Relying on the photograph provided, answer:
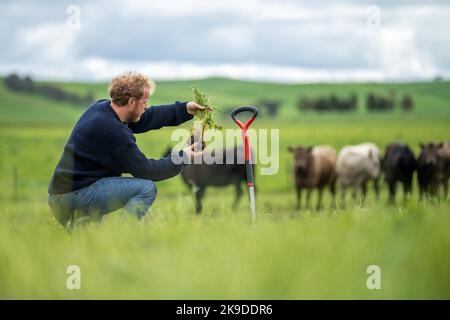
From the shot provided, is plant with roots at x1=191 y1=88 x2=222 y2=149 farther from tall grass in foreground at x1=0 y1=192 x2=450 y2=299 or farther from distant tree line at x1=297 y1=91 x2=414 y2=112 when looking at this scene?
distant tree line at x1=297 y1=91 x2=414 y2=112

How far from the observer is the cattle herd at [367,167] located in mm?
21328

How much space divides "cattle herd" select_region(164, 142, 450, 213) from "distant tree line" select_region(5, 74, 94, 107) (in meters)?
109

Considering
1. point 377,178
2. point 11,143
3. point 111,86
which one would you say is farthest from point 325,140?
point 111,86

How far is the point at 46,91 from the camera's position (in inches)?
5221

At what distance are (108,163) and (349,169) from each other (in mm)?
18948

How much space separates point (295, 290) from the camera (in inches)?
147

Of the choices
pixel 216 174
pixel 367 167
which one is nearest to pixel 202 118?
pixel 216 174

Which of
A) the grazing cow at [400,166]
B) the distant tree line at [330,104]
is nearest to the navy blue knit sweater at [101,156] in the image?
the grazing cow at [400,166]

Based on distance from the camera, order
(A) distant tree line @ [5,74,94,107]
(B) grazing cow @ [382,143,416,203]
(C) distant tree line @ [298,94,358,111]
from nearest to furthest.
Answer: (B) grazing cow @ [382,143,416,203] < (C) distant tree line @ [298,94,358,111] < (A) distant tree line @ [5,74,94,107]

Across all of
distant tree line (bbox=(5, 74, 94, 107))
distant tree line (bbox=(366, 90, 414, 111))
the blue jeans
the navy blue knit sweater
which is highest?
distant tree line (bbox=(5, 74, 94, 107))

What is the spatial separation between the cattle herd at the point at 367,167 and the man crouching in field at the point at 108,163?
1566cm

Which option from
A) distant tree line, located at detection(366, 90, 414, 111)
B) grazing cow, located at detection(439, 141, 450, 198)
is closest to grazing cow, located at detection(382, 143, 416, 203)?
grazing cow, located at detection(439, 141, 450, 198)

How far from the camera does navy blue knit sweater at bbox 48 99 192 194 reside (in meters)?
6.31
